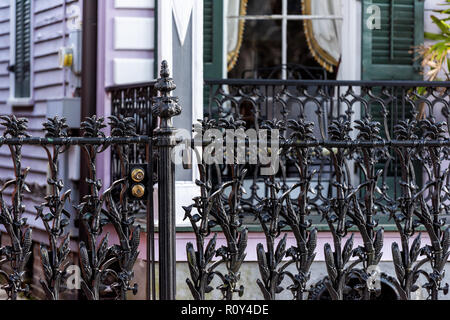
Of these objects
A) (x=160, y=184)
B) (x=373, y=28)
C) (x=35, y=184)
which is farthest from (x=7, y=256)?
(x=35, y=184)

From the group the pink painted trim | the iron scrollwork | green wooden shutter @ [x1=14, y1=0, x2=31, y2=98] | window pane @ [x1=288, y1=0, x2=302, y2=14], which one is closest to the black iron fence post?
the iron scrollwork

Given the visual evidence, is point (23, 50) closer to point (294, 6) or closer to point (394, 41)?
point (294, 6)

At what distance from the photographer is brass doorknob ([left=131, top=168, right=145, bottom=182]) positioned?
15.3ft

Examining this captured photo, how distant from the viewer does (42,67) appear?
33.8 ft

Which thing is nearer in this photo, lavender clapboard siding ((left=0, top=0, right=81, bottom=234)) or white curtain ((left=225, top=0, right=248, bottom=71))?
white curtain ((left=225, top=0, right=248, bottom=71))

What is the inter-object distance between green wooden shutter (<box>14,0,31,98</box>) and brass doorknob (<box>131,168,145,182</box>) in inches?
259

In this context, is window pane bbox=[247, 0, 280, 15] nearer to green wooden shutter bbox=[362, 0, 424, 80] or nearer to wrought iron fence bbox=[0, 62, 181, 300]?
green wooden shutter bbox=[362, 0, 424, 80]

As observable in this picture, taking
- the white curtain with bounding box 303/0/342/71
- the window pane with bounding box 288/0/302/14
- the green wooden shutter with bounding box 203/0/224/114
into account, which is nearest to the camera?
the green wooden shutter with bounding box 203/0/224/114

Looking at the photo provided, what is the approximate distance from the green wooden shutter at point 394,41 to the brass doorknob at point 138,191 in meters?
4.27

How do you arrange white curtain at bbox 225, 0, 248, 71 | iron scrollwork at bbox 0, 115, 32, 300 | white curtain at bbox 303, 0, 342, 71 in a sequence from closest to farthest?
1. iron scrollwork at bbox 0, 115, 32, 300
2. white curtain at bbox 225, 0, 248, 71
3. white curtain at bbox 303, 0, 342, 71

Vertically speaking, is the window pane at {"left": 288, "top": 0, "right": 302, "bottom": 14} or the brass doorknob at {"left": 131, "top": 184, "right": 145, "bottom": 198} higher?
the window pane at {"left": 288, "top": 0, "right": 302, "bottom": 14}

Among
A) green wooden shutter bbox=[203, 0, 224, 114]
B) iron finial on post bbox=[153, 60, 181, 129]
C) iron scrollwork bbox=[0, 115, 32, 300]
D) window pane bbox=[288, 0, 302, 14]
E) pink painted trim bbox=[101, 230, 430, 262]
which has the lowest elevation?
pink painted trim bbox=[101, 230, 430, 262]
